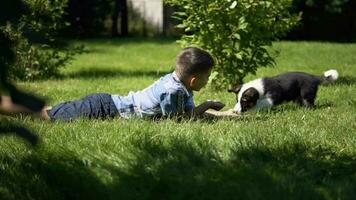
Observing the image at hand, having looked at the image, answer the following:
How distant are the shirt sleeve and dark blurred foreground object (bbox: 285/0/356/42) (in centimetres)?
1566

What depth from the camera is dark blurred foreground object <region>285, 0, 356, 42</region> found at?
21.4 metres

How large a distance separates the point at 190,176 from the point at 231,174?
226mm

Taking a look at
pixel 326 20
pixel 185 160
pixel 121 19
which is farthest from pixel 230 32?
pixel 121 19

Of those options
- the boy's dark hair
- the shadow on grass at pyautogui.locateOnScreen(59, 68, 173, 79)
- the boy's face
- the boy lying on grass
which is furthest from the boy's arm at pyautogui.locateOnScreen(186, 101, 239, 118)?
the shadow on grass at pyautogui.locateOnScreen(59, 68, 173, 79)

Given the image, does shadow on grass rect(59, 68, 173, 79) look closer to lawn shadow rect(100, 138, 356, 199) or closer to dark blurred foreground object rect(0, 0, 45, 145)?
lawn shadow rect(100, 138, 356, 199)

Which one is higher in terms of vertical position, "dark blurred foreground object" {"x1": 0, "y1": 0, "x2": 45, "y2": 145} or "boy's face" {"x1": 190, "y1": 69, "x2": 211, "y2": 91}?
"dark blurred foreground object" {"x1": 0, "y1": 0, "x2": 45, "y2": 145}

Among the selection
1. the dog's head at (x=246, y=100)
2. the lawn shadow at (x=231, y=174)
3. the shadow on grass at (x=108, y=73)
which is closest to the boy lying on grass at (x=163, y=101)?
the dog's head at (x=246, y=100)

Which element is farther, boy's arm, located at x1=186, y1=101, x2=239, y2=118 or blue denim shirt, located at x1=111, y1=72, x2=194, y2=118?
boy's arm, located at x1=186, y1=101, x2=239, y2=118

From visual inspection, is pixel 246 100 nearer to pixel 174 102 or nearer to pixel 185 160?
pixel 174 102

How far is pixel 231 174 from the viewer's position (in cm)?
371

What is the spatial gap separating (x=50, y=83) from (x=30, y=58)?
85 centimetres

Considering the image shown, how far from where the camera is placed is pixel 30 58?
34.1ft

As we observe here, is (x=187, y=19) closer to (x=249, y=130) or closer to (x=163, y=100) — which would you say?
(x=163, y=100)

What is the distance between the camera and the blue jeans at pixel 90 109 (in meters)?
5.68
